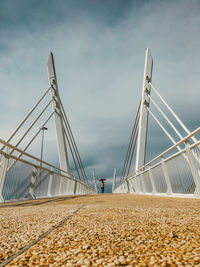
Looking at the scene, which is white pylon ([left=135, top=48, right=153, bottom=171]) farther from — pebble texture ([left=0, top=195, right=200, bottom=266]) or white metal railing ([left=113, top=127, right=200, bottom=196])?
pebble texture ([left=0, top=195, right=200, bottom=266])

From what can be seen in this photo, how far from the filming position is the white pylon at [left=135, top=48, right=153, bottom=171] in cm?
1734

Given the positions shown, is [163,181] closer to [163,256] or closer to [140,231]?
[140,231]

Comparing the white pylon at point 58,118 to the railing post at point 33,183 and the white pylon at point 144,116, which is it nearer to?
the white pylon at point 144,116

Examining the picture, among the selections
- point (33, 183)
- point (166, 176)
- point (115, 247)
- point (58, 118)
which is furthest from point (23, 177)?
point (58, 118)

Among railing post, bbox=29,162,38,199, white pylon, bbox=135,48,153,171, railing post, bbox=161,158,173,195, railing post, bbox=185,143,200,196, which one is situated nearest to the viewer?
railing post, bbox=185,143,200,196

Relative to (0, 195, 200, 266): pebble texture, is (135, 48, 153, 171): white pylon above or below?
above

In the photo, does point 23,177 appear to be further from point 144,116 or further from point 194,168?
point 144,116

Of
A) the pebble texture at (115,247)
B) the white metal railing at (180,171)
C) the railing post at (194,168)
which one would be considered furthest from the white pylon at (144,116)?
the pebble texture at (115,247)

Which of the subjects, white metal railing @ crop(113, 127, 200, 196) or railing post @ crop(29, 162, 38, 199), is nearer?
white metal railing @ crop(113, 127, 200, 196)

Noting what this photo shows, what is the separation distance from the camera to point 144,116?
60.2ft

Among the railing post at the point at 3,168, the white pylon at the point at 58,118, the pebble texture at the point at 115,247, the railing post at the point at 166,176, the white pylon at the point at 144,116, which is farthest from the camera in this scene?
the white pylon at the point at 58,118

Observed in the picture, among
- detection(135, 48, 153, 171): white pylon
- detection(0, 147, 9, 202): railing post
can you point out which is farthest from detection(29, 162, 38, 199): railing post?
detection(135, 48, 153, 171): white pylon

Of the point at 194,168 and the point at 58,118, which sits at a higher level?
the point at 58,118

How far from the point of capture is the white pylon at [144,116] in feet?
56.9
